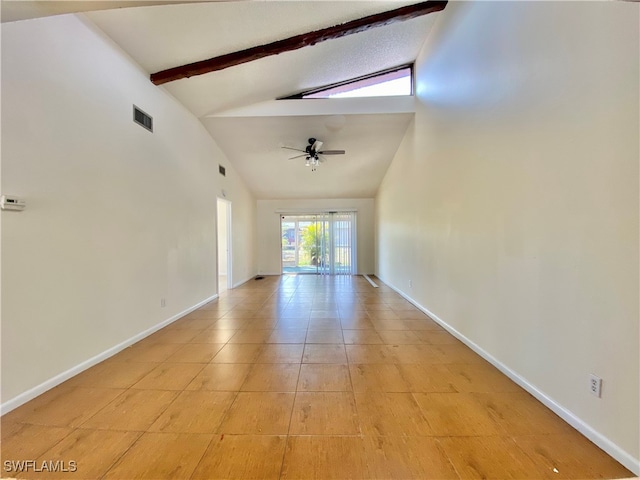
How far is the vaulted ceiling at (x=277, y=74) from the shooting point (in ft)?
8.71

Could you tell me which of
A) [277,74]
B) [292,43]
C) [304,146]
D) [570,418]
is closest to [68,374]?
[570,418]

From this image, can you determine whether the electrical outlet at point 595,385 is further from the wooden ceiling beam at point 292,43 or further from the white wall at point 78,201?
the wooden ceiling beam at point 292,43

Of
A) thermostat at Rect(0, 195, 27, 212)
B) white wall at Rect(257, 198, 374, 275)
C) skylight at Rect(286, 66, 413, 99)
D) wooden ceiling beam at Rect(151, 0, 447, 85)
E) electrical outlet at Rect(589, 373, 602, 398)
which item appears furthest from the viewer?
white wall at Rect(257, 198, 374, 275)

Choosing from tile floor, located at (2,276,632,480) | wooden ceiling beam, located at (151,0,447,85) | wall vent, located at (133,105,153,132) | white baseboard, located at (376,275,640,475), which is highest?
wooden ceiling beam, located at (151,0,447,85)

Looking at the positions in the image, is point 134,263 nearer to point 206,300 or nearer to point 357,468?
point 206,300

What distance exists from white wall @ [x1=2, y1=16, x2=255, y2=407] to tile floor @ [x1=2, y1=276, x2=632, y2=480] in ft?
1.16

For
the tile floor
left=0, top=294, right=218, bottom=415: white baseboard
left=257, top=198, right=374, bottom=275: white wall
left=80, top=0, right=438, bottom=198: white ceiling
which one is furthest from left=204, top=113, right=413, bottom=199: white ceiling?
the tile floor

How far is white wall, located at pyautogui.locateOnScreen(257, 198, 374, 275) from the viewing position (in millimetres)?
8367

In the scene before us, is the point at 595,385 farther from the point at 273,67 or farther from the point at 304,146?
the point at 304,146

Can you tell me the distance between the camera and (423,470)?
133 cm

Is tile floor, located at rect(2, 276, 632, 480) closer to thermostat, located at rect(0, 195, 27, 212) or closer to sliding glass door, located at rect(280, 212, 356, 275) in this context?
thermostat, located at rect(0, 195, 27, 212)

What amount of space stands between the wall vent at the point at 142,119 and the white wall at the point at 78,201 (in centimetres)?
9

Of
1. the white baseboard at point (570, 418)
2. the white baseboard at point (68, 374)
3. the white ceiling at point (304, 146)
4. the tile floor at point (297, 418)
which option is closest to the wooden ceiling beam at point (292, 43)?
the white ceiling at point (304, 146)

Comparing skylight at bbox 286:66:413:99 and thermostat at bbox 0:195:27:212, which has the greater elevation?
skylight at bbox 286:66:413:99
